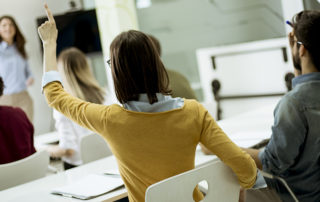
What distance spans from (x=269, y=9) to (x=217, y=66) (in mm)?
852

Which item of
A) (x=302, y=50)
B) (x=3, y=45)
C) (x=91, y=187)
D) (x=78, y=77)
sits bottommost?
(x=91, y=187)

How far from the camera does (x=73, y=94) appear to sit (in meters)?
3.43

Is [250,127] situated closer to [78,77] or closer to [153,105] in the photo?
[78,77]

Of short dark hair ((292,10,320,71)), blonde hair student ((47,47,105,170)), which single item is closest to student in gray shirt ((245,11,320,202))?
short dark hair ((292,10,320,71))

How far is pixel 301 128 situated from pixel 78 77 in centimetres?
202

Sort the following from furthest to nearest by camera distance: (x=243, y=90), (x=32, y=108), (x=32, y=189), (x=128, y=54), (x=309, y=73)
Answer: (x=32, y=108) < (x=243, y=90) < (x=32, y=189) < (x=309, y=73) < (x=128, y=54)

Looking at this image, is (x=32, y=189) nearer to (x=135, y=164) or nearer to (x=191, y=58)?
(x=135, y=164)

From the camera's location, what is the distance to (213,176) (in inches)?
68.1

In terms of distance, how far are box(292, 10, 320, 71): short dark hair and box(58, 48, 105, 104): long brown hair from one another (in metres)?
1.93

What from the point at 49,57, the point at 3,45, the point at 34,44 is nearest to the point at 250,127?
the point at 49,57

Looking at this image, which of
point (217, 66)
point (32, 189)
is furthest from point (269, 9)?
point (32, 189)

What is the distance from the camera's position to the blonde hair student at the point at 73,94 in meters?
3.38

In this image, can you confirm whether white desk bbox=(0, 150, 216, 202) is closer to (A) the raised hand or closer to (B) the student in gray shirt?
(B) the student in gray shirt

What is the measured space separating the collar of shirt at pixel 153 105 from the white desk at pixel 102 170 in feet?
1.46
